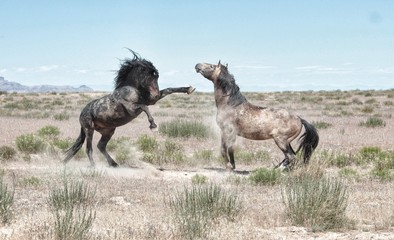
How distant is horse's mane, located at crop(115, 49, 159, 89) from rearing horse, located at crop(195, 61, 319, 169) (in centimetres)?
112

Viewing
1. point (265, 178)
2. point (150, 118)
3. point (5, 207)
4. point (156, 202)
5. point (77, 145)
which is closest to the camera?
point (5, 207)

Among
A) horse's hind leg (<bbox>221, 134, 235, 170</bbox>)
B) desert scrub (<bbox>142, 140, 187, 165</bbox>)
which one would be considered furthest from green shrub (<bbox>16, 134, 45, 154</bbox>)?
horse's hind leg (<bbox>221, 134, 235, 170</bbox>)

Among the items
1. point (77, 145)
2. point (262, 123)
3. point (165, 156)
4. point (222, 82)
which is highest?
point (222, 82)

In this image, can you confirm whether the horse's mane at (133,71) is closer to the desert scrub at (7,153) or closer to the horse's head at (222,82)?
the horse's head at (222,82)

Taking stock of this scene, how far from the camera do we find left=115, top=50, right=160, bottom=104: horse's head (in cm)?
1277

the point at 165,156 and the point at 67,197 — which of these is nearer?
the point at 67,197

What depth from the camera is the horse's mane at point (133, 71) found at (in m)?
12.9

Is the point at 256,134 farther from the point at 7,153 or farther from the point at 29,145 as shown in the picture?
the point at 29,145

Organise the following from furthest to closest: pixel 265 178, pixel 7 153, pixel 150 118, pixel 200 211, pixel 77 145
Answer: pixel 7 153, pixel 77 145, pixel 150 118, pixel 265 178, pixel 200 211

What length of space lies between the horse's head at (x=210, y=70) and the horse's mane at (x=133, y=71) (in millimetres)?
936

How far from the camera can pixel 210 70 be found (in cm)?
1280

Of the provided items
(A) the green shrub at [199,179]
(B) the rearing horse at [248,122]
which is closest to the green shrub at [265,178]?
(A) the green shrub at [199,179]

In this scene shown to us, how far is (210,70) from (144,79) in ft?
4.55

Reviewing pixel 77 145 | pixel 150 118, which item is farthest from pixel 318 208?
pixel 77 145
